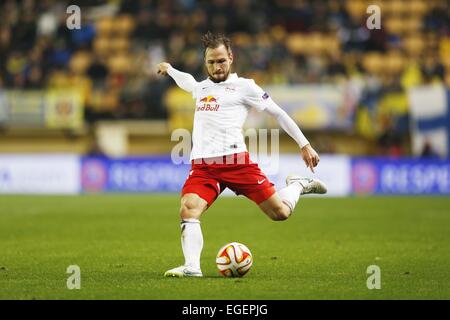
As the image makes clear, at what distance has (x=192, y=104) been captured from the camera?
28688 millimetres

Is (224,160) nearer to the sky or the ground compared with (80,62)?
nearer to the ground

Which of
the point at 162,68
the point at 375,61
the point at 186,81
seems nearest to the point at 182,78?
the point at 186,81

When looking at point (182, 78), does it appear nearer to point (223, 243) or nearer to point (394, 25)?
point (223, 243)

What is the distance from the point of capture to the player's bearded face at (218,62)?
31.3 feet

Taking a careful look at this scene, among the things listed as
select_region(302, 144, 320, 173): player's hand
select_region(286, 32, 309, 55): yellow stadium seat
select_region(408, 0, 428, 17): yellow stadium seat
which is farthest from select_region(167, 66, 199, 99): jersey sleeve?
select_region(408, 0, 428, 17): yellow stadium seat

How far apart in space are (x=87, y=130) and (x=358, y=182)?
857cm

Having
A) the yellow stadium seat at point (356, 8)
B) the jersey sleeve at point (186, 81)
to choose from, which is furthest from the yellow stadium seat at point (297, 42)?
the jersey sleeve at point (186, 81)

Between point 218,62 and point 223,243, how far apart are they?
15.9ft

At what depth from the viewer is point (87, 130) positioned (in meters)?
29.6

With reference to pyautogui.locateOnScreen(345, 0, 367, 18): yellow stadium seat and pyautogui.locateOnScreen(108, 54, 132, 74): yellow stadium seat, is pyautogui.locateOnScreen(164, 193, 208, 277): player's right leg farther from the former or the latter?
pyautogui.locateOnScreen(345, 0, 367, 18): yellow stadium seat

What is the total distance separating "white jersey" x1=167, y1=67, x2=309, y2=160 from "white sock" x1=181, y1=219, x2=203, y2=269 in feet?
2.34

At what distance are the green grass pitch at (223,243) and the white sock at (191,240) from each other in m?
0.23

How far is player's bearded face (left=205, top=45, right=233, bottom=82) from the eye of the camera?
955cm
